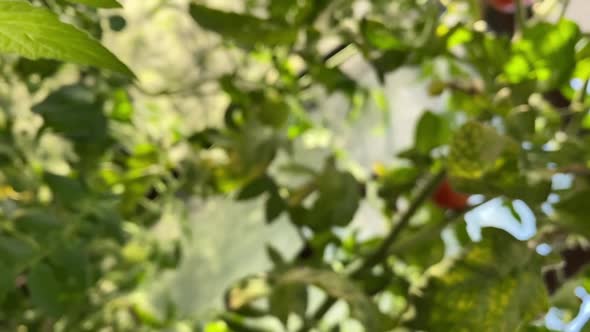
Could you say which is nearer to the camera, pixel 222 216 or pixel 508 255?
pixel 508 255

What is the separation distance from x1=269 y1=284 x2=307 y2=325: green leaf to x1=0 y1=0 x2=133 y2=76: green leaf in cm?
37

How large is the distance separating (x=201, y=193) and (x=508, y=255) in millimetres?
418

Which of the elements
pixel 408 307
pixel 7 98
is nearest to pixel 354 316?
pixel 408 307

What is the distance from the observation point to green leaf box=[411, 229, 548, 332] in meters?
0.39

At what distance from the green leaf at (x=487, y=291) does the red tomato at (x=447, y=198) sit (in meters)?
0.28

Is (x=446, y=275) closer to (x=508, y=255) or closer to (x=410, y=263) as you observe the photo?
(x=508, y=255)

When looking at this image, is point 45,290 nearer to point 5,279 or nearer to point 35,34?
point 5,279

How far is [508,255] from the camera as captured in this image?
40cm

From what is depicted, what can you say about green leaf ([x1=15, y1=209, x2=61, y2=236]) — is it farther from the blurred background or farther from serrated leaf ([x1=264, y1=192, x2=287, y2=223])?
the blurred background

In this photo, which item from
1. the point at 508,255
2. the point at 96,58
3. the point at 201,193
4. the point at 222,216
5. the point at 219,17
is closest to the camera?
the point at 96,58

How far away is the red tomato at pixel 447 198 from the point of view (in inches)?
28.2

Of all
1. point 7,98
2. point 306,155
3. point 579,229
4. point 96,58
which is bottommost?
point 579,229

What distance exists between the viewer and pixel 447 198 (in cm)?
73

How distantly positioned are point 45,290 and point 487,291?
0.28 meters
